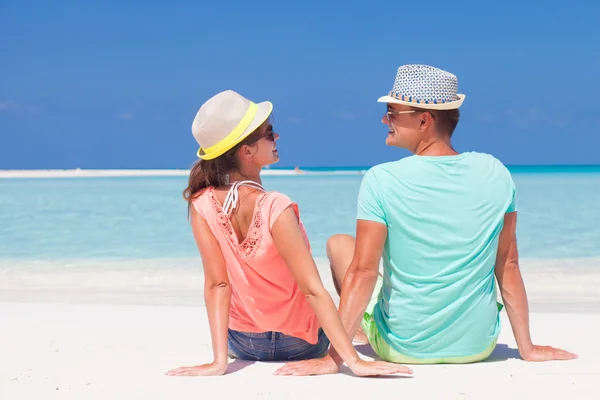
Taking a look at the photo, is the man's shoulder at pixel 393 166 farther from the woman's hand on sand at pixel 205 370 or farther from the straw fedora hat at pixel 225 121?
the woman's hand on sand at pixel 205 370

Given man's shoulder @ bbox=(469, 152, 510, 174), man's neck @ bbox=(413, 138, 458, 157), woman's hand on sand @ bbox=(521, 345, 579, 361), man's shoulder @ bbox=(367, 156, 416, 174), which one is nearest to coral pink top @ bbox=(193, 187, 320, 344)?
man's shoulder @ bbox=(367, 156, 416, 174)

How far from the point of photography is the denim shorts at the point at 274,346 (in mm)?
3061

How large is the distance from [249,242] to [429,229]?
688 millimetres

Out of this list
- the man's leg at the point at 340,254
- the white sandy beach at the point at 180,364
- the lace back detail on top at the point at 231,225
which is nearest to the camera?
the white sandy beach at the point at 180,364

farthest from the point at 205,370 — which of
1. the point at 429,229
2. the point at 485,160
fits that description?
the point at 485,160

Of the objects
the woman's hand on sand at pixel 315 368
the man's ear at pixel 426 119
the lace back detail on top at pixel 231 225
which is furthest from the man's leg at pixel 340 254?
the man's ear at pixel 426 119

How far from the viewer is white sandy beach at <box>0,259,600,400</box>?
2.61 metres

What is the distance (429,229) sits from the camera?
279cm

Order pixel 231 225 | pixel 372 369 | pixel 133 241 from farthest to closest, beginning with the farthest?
pixel 133 241 < pixel 231 225 < pixel 372 369

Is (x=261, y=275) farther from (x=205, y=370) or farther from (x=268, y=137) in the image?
(x=268, y=137)

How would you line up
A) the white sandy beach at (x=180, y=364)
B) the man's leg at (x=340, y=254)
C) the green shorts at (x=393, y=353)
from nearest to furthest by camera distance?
the white sandy beach at (x=180, y=364) → the green shorts at (x=393, y=353) → the man's leg at (x=340, y=254)

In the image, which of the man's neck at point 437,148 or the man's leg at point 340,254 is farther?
the man's leg at point 340,254

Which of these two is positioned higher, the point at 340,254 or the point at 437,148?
the point at 437,148

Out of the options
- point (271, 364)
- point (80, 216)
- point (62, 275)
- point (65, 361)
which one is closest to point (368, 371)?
point (271, 364)
